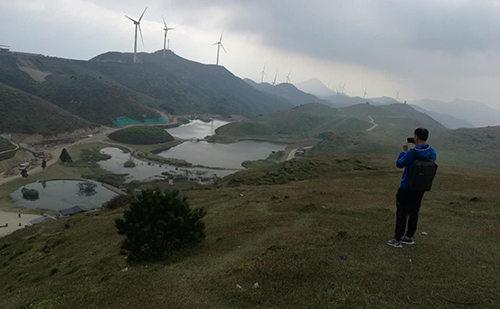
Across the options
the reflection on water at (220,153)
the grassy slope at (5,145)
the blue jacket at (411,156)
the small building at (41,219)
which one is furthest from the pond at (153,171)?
the blue jacket at (411,156)

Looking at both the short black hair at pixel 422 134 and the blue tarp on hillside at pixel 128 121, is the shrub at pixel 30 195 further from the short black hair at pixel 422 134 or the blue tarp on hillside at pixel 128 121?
the blue tarp on hillside at pixel 128 121

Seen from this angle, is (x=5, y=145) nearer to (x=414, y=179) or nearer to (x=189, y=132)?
(x=189, y=132)

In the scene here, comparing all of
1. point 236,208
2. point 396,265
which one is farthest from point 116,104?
point 396,265

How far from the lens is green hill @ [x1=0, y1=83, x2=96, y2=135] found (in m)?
104

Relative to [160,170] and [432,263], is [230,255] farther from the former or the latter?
[160,170]

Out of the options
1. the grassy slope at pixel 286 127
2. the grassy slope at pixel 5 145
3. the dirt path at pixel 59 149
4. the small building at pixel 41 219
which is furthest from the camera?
the grassy slope at pixel 286 127

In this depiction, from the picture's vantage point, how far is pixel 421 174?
8.65 meters

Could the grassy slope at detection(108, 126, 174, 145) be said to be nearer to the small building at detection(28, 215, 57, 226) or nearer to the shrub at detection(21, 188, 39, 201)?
the shrub at detection(21, 188, 39, 201)

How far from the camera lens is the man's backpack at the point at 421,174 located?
28.4 ft

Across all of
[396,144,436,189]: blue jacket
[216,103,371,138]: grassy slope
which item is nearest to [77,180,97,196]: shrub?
[396,144,436,189]: blue jacket

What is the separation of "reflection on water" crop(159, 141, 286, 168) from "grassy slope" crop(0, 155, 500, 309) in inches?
3138

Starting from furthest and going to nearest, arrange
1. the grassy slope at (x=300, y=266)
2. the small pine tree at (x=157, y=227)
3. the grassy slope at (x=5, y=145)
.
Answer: the grassy slope at (x=5, y=145)
the small pine tree at (x=157, y=227)
the grassy slope at (x=300, y=266)

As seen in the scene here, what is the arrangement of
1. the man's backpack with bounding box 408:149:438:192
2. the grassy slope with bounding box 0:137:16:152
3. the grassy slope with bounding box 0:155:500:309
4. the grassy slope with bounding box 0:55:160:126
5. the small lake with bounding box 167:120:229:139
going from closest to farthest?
the grassy slope with bounding box 0:155:500:309
the man's backpack with bounding box 408:149:438:192
the grassy slope with bounding box 0:137:16:152
the grassy slope with bounding box 0:55:160:126
the small lake with bounding box 167:120:229:139

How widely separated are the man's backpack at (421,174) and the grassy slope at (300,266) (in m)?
2.30
